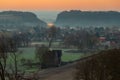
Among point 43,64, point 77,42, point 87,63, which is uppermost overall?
point 87,63

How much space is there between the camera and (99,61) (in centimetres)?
3161

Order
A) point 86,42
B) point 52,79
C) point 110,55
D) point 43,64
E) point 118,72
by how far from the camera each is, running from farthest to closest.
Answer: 1. point 86,42
2. point 43,64
3. point 52,79
4. point 110,55
5. point 118,72

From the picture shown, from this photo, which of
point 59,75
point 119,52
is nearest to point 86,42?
point 59,75

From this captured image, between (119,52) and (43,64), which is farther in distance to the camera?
(43,64)

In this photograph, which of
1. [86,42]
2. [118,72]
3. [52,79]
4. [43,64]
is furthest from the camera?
[86,42]

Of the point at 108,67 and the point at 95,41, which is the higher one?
the point at 108,67

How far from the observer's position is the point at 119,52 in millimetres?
33188

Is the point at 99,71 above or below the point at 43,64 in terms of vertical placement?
above

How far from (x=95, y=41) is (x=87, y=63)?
97.6 meters

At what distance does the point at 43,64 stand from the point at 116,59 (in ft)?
137

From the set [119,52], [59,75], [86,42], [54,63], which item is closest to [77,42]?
[86,42]

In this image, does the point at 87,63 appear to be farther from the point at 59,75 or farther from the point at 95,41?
the point at 95,41

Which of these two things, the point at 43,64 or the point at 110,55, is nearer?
the point at 110,55

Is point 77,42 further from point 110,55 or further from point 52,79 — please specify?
point 110,55
